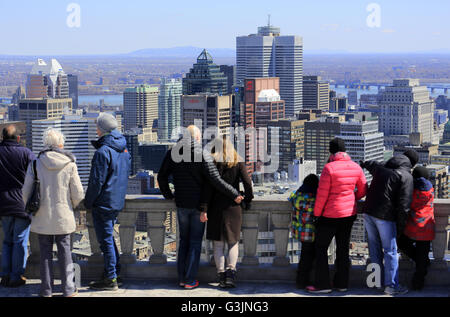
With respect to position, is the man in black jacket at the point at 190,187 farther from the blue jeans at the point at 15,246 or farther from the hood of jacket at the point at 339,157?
the blue jeans at the point at 15,246

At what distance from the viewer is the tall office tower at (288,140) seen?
396ft

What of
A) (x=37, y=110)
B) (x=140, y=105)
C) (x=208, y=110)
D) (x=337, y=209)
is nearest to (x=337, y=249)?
(x=337, y=209)

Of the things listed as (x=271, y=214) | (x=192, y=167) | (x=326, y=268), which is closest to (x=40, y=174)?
(x=192, y=167)

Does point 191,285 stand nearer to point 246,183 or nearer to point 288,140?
point 246,183

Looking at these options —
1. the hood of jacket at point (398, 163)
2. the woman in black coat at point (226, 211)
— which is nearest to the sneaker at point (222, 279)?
the woman in black coat at point (226, 211)

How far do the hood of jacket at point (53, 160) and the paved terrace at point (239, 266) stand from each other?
730 mm

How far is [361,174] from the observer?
6863mm

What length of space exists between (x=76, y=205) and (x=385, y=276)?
2.77 meters

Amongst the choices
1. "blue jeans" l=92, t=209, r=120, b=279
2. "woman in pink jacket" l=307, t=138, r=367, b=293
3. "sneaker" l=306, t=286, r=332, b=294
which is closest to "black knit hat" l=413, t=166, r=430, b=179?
"woman in pink jacket" l=307, t=138, r=367, b=293

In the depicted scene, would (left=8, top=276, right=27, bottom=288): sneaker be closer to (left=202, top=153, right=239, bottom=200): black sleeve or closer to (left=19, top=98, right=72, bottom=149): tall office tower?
(left=202, top=153, right=239, bottom=200): black sleeve

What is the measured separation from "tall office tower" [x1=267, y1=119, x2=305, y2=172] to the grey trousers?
358ft
